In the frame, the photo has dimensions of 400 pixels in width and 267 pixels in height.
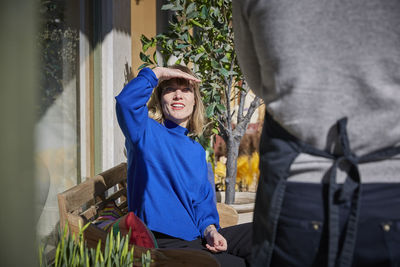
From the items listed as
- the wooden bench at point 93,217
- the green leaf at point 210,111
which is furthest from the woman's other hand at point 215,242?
the green leaf at point 210,111

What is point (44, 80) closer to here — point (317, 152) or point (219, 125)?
point (219, 125)

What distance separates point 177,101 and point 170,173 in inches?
18.0

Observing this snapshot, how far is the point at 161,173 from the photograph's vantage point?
215 cm

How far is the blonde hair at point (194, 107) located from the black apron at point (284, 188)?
1.53 meters

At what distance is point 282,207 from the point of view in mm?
854

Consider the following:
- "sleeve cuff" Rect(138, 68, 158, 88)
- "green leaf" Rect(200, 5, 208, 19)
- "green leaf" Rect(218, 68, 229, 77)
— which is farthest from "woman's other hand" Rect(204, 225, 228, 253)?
"green leaf" Rect(200, 5, 208, 19)

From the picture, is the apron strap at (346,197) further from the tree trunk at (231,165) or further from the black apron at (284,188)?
the tree trunk at (231,165)

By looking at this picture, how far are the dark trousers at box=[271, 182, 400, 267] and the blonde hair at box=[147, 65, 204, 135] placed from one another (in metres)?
1.64

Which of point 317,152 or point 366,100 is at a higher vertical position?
point 366,100

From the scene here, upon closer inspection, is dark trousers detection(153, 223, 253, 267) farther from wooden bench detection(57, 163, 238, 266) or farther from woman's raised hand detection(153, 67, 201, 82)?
woman's raised hand detection(153, 67, 201, 82)

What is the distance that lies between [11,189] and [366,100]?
72 cm

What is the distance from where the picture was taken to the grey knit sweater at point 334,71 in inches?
30.9

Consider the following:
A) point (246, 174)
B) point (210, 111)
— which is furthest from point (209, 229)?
point (246, 174)

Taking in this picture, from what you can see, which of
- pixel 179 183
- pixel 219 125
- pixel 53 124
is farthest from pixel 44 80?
pixel 219 125
